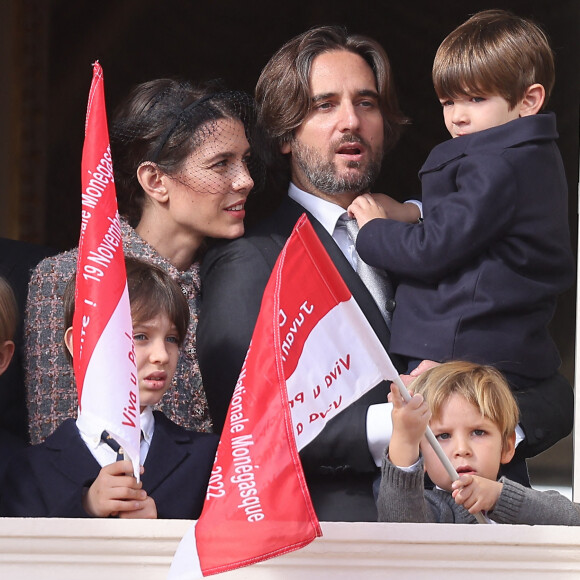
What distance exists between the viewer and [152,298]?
4.16 meters

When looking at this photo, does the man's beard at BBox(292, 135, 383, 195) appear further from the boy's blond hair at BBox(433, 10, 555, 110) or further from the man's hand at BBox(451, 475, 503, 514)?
the man's hand at BBox(451, 475, 503, 514)

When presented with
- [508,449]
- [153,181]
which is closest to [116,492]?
[508,449]

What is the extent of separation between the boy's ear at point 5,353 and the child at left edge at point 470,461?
105 centimetres

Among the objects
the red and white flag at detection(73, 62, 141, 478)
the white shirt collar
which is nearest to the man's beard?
the white shirt collar

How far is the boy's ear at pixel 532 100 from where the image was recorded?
14.1 ft

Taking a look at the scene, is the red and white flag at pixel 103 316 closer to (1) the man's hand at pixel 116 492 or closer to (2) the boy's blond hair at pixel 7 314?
(1) the man's hand at pixel 116 492

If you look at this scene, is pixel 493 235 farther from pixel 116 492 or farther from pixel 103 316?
pixel 116 492

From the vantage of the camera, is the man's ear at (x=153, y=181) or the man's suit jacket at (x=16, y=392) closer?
the man's suit jacket at (x=16, y=392)

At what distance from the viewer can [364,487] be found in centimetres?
420

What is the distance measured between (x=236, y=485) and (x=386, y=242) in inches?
38.6

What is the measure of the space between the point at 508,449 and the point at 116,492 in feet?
3.24

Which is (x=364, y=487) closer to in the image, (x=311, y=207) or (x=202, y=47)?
(x=311, y=207)

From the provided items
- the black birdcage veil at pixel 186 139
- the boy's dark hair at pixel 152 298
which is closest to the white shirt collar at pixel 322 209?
the black birdcage veil at pixel 186 139

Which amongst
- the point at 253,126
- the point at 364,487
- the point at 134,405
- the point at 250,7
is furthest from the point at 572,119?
the point at 134,405
